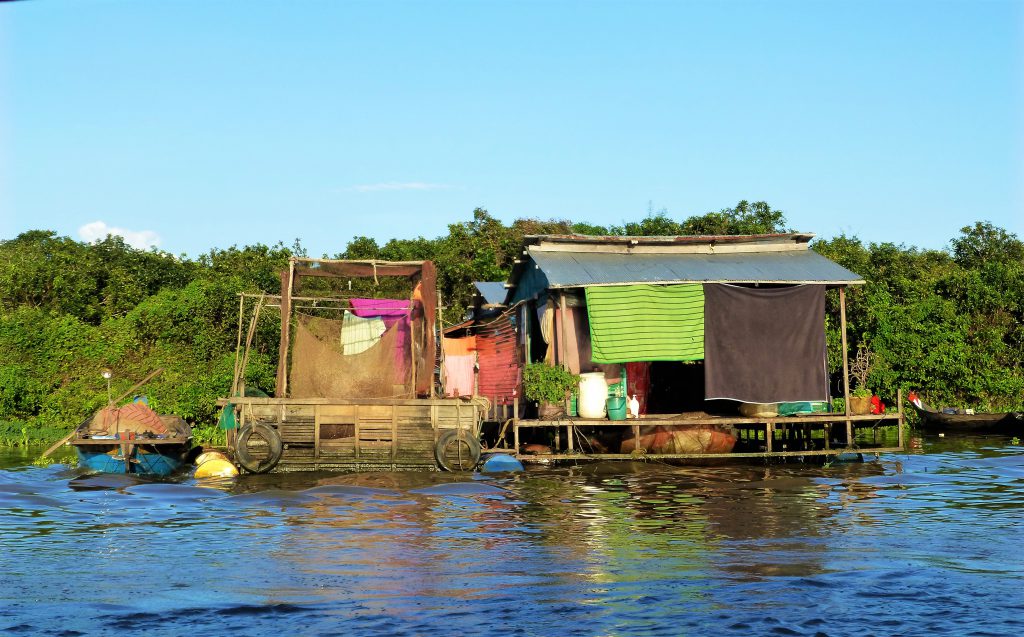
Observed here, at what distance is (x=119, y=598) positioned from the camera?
9.23 meters

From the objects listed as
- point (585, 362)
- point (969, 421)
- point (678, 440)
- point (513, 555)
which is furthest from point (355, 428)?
point (969, 421)

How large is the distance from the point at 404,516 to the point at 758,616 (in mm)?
Result: 6707

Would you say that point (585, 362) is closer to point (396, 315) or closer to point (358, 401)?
point (396, 315)

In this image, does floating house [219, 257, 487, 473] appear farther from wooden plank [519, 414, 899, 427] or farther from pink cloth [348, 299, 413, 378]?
wooden plank [519, 414, 899, 427]

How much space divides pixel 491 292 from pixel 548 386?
9.49 meters

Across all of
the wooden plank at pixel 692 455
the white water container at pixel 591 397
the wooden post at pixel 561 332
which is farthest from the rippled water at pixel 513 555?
the wooden post at pixel 561 332

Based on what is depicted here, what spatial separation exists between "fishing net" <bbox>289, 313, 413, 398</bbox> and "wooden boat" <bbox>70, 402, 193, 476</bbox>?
269cm

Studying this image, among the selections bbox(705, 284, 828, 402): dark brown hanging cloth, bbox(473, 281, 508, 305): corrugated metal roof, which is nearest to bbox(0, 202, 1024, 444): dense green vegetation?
bbox(473, 281, 508, 305): corrugated metal roof

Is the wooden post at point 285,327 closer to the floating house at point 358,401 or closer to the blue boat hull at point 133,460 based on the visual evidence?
the floating house at point 358,401

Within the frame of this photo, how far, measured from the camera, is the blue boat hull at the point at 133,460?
18766 mm

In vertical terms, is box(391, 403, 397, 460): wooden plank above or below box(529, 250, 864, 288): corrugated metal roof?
below

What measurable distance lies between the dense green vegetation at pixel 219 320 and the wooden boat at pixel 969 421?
117 centimetres

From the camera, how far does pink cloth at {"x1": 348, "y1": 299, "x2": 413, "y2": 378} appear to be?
64.8 feet

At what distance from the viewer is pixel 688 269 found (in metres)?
20.4
